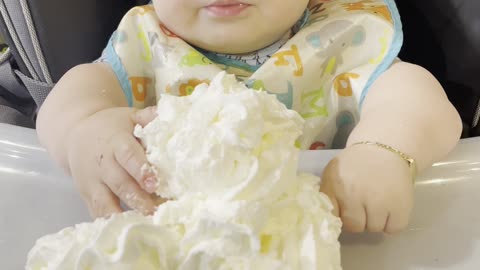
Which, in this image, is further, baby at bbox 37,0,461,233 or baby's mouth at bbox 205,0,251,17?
baby's mouth at bbox 205,0,251,17

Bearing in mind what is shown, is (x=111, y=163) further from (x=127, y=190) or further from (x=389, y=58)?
(x=389, y=58)

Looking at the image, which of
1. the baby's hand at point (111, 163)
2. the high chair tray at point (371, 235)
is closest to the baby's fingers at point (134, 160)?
the baby's hand at point (111, 163)

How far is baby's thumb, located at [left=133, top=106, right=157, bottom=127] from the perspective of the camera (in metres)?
0.53

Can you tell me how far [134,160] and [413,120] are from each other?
266 millimetres

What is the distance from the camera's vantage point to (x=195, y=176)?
439 mm

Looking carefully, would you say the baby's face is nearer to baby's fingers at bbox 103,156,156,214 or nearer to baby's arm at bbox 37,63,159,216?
baby's arm at bbox 37,63,159,216

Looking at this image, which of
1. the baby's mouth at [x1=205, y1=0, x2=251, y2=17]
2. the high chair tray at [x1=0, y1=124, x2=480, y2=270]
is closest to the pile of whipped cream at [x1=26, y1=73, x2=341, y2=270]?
the high chair tray at [x1=0, y1=124, x2=480, y2=270]

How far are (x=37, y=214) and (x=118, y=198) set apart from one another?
0.11 meters

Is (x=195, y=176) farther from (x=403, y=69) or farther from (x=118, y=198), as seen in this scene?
(x=403, y=69)

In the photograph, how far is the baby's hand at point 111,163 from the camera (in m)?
0.50

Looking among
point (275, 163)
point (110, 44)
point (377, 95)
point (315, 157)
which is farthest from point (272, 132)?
point (110, 44)

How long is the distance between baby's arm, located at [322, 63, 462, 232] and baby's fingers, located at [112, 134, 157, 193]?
0.15 m

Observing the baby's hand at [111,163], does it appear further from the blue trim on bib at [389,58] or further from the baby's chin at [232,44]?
the blue trim on bib at [389,58]

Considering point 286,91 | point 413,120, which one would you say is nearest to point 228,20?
point 286,91
